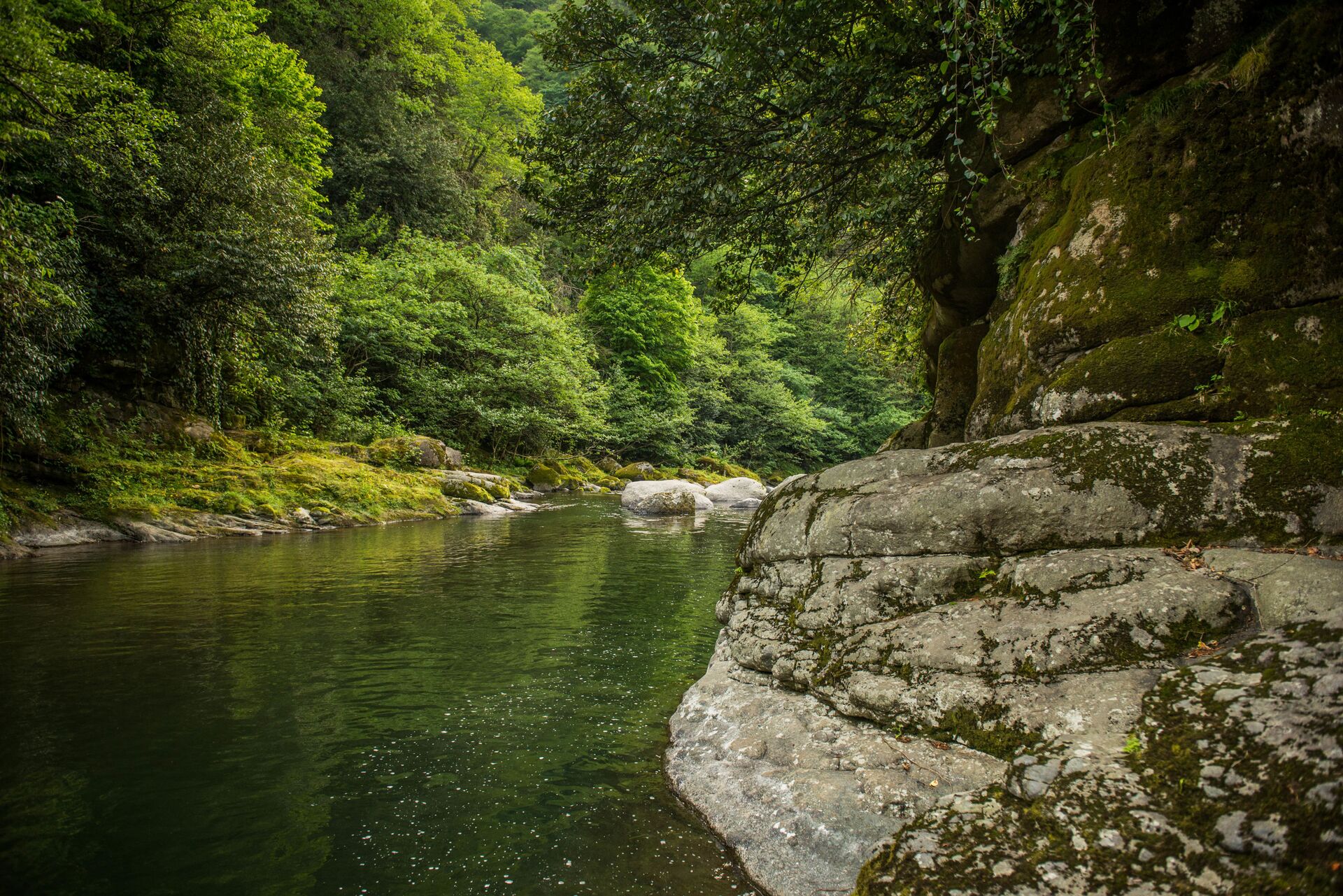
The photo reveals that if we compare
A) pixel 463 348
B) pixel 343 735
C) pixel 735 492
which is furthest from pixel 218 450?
pixel 735 492

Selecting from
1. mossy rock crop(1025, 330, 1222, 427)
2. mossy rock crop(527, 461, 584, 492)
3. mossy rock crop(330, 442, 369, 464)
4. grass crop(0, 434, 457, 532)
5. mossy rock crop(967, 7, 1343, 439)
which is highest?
mossy rock crop(967, 7, 1343, 439)

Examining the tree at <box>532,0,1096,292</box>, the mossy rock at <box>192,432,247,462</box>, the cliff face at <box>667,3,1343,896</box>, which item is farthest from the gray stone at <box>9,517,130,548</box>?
the cliff face at <box>667,3,1343,896</box>

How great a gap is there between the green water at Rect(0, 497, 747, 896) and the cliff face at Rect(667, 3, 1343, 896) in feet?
2.45

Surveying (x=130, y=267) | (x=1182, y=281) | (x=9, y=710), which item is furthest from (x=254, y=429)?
(x=1182, y=281)

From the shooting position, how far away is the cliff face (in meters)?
2.16

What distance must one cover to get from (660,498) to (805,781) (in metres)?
16.4

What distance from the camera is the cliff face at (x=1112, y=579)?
2164mm

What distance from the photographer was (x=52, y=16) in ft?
52.2

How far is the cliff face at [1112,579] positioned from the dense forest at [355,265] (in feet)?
13.0

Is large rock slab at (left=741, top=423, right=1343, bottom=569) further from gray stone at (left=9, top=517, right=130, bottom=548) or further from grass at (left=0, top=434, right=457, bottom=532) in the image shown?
grass at (left=0, top=434, right=457, bottom=532)

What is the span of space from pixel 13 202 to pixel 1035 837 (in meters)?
17.2

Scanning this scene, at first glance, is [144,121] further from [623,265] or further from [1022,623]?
[1022,623]

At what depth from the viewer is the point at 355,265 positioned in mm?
24891

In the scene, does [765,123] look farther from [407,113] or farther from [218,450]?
[407,113]
